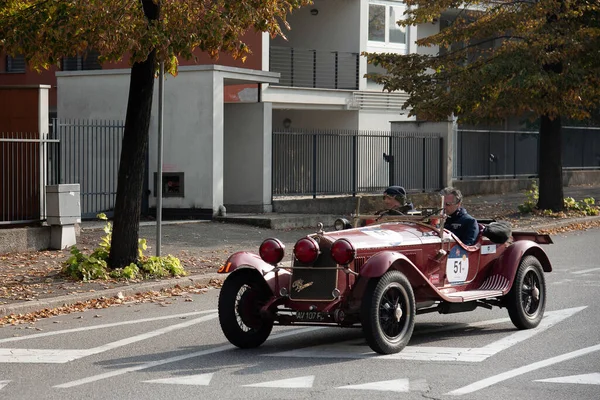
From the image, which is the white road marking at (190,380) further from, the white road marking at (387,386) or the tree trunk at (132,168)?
the tree trunk at (132,168)

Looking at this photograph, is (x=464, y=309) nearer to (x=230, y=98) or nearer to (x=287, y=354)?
(x=287, y=354)

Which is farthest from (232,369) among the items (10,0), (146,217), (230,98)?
(230,98)

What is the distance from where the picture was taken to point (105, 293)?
13.7 metres

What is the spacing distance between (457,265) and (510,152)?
28.0 meters

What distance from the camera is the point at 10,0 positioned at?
15.6 meters

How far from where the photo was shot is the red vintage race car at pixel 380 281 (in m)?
9.28

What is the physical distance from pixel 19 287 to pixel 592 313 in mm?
6951

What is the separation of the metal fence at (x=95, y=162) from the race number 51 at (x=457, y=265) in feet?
45.6

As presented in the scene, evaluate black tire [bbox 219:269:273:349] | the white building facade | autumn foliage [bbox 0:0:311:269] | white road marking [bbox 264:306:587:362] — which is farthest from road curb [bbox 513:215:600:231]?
black tire [bbox 219:269:273:349]

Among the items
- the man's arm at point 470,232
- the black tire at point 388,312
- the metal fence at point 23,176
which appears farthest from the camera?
the metal fence at point 23,176

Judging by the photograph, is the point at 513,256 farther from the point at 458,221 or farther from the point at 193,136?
the point at 193,136

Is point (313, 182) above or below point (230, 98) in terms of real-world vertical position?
below

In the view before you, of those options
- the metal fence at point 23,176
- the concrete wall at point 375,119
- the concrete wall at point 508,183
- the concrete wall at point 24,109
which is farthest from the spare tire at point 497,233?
the concrete wall at point 375,119

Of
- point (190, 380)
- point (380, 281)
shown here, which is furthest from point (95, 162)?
point (190, 380)
